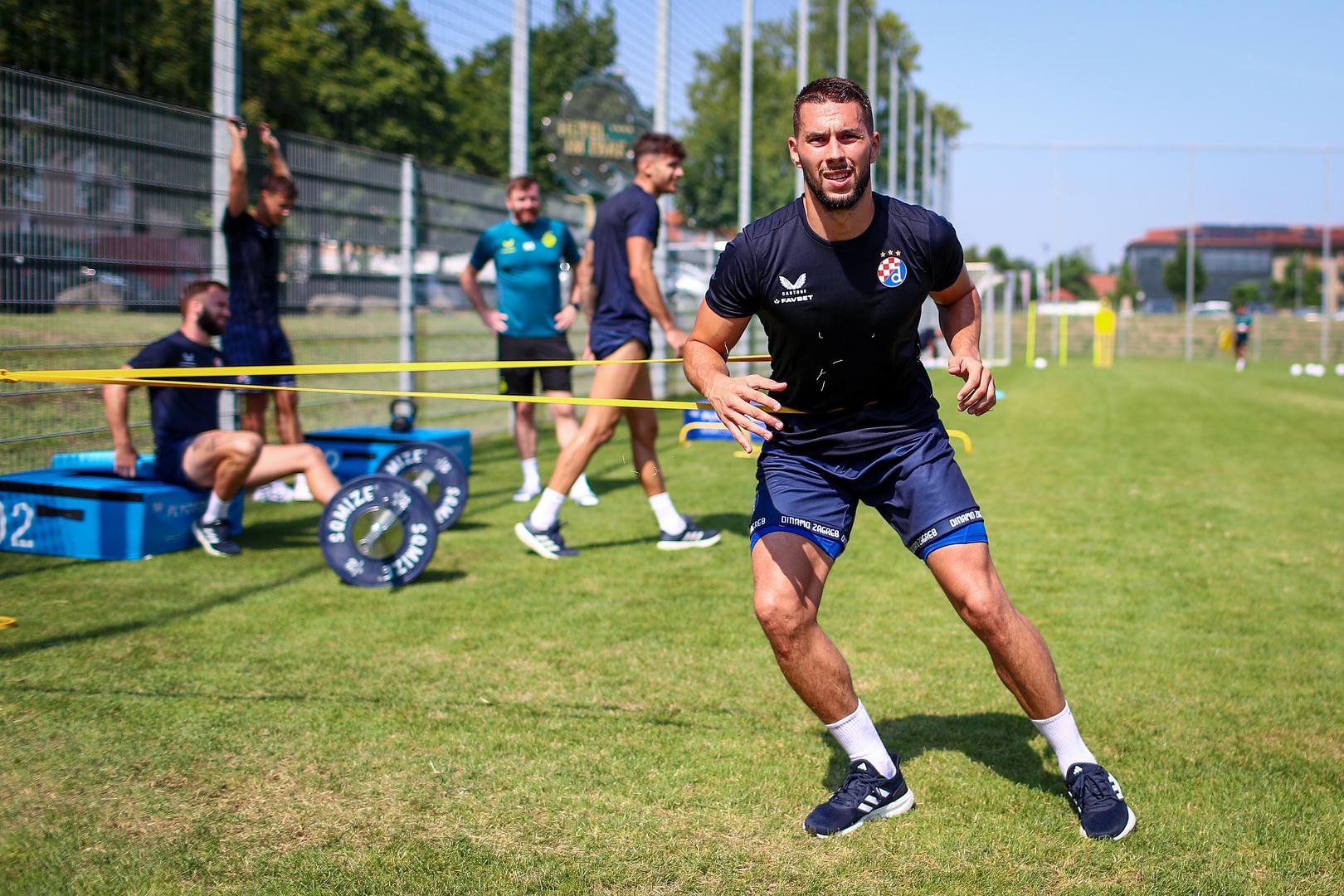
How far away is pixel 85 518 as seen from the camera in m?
6.23

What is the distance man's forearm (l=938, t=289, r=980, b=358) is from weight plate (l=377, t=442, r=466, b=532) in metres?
4.08

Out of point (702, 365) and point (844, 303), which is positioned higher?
point (844, 303)

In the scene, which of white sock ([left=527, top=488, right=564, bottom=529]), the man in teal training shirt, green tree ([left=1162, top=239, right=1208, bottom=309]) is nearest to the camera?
white sock ([left=527, top=488, right=564, bottom=529])

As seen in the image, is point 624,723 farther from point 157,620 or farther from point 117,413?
point 117,413

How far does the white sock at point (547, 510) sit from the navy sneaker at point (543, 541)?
3cm

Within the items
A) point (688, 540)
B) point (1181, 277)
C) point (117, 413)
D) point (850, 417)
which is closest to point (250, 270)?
point (117, 413)

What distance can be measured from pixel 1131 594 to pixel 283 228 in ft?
Answer: 21.4

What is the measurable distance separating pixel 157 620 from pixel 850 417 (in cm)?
328

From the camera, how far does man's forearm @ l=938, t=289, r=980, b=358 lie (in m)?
3.43

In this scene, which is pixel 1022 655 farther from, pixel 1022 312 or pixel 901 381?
pixel 1022 312

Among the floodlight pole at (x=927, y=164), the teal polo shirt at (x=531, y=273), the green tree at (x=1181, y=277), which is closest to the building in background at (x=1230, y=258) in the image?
the green tree at (x=1181, y=277)

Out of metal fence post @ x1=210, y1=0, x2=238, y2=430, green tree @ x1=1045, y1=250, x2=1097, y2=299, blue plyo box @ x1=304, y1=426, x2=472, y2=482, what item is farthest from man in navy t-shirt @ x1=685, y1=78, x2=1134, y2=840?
green tree @ x1=1045, y1=250, x2=1097, y2=299

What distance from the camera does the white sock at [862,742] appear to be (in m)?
3.29

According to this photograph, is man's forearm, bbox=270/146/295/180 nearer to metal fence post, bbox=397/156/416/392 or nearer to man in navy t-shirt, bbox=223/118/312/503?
man in navy t-shirt, bbox=223/118/312/503
